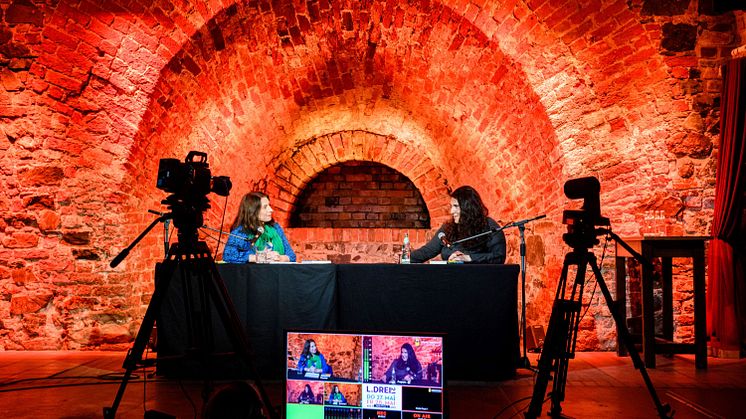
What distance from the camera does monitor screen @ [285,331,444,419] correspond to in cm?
260

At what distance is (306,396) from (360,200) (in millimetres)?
7558

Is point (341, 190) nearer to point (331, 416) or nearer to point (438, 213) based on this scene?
point (438, 213)

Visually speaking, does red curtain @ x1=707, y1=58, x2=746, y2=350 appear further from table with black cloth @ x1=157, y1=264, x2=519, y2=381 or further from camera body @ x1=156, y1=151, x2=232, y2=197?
camera body @ x1=156, y1=151, x2=232, y2=197

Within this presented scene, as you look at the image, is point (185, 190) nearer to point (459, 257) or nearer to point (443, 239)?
point (459, 257)

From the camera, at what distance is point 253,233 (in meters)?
5.40

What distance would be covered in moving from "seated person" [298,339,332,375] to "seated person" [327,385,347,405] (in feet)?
0.27

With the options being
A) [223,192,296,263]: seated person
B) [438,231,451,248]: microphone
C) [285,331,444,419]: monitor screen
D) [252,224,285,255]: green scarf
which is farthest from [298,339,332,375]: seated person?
[252,224,285,255]: green scarf

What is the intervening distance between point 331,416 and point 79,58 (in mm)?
4223

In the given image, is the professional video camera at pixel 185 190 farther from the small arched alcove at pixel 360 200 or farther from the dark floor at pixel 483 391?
the small arched alcove at pixel 360 200

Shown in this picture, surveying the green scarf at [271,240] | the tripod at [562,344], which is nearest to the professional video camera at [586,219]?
the tripod at [562,344]

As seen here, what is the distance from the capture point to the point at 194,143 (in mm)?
6398

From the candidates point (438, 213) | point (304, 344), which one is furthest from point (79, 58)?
point (438, 213)

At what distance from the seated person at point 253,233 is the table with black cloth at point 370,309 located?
76 centimetres

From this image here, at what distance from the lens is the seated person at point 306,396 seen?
2.70m
